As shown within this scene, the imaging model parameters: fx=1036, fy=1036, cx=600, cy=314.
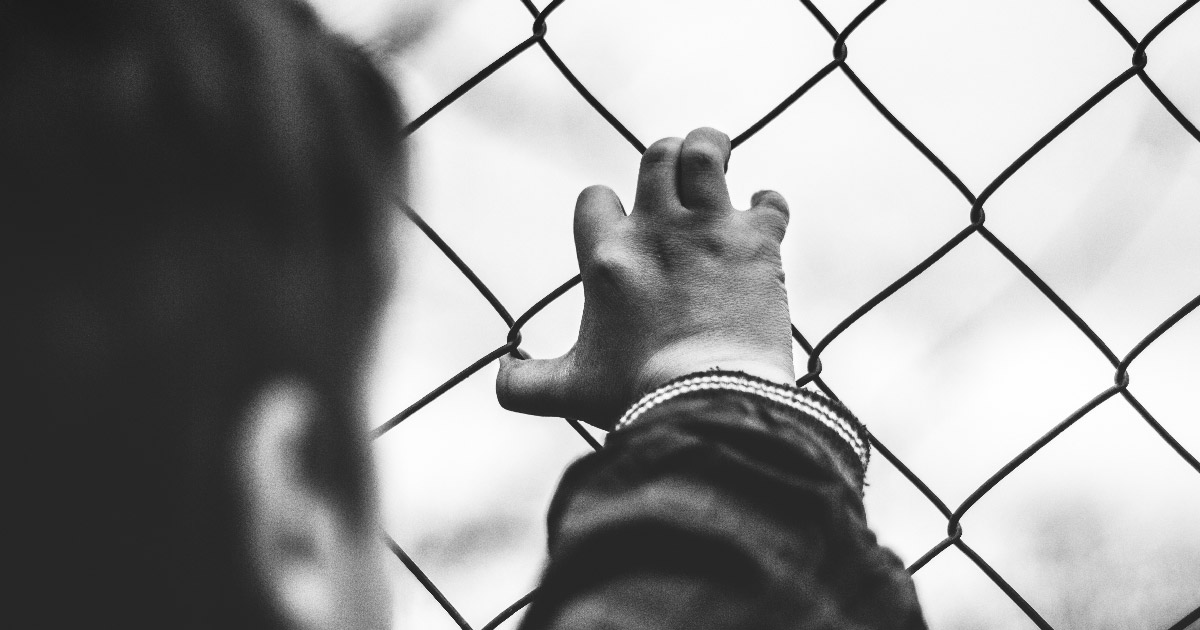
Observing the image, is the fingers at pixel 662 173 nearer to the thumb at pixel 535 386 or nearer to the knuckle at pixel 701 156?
the knuckle at pixel 701 156

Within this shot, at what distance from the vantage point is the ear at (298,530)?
1.85 ft

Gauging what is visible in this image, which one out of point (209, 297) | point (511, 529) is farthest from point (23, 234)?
point (511, 529)

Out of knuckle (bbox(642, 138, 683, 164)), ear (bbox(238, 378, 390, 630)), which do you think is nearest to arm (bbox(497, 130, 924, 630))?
knuckle (bbox(642, 138, 683, 164))

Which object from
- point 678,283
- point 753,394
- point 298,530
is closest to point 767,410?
point 753,394

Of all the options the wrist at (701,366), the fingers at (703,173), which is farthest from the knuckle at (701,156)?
the wrist at (701,366)

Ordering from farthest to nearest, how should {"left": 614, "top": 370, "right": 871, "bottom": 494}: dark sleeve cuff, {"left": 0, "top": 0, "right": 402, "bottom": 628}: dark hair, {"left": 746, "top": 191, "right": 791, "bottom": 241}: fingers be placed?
{"left": 746, "top": 191, "right": 791, "bottom": 241}: fingers < {"left": 614, "top": 370, "right": 871, "bottom": 494}: dark sleeve cuff < {"left": 0, "top": 0, "right": 402, "bottom": 628}: dark hair

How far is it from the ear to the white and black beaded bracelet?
0.60ft

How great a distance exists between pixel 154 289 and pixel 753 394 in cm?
35

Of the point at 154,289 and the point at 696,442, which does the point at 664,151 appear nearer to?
the point at 696,442

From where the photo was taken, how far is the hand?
2.29ft

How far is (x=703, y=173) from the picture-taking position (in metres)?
0.70

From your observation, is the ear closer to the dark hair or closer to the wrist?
the dark hair

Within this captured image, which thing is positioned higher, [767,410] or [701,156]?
[701,156]

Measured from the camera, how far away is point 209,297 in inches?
22.7
